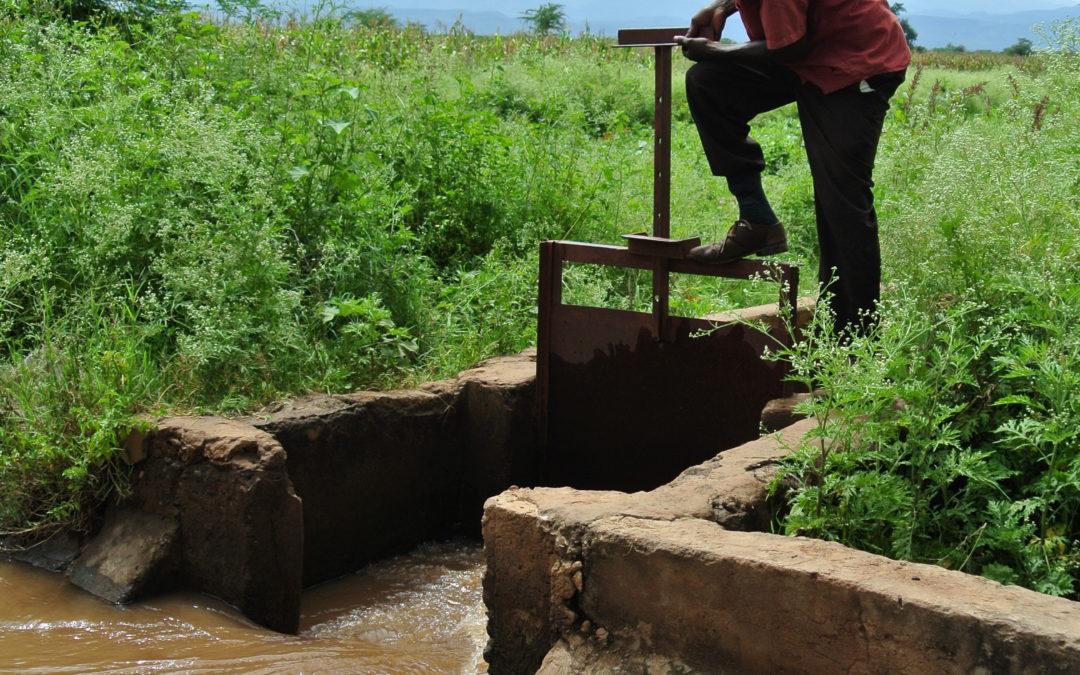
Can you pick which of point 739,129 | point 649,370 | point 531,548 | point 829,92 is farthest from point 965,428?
point 649,370

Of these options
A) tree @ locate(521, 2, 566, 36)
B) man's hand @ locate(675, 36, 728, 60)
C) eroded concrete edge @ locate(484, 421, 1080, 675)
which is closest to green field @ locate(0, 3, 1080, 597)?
eroded concrete edge @ locate(484, 421, 1080, 675)

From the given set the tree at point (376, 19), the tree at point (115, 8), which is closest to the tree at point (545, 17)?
the tree at point (376, 19)

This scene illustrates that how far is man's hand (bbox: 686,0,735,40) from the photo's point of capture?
166 inches

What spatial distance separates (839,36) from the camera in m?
3.78

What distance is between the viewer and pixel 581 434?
491cm

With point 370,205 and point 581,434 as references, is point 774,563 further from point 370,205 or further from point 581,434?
point 370,205

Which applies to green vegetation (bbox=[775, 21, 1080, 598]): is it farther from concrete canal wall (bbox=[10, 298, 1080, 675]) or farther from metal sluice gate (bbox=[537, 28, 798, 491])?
metal sluice gate (bbox=[537, 28, 798, 491])

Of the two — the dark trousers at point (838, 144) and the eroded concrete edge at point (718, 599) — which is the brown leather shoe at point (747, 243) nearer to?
the dark trousers at point (838, 144)

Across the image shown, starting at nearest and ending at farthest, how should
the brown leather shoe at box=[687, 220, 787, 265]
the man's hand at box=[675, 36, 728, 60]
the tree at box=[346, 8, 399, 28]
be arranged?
the man's hand at box=[675, 36, 728, 60], the brown leather shoe at box=[687, 220, 787, 265], the tree at box=[346, 8, 399, 28]

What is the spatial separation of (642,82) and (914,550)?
34.4 ft

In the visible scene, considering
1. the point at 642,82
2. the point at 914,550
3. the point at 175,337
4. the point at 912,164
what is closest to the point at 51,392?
the point at 175,337

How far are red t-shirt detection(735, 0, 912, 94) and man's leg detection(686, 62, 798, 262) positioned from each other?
0.69 feet

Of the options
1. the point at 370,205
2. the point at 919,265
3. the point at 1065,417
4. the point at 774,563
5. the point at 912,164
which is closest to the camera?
the point at 774,563

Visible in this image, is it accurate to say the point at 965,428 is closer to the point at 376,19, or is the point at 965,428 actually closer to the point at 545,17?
the point at 376,19
